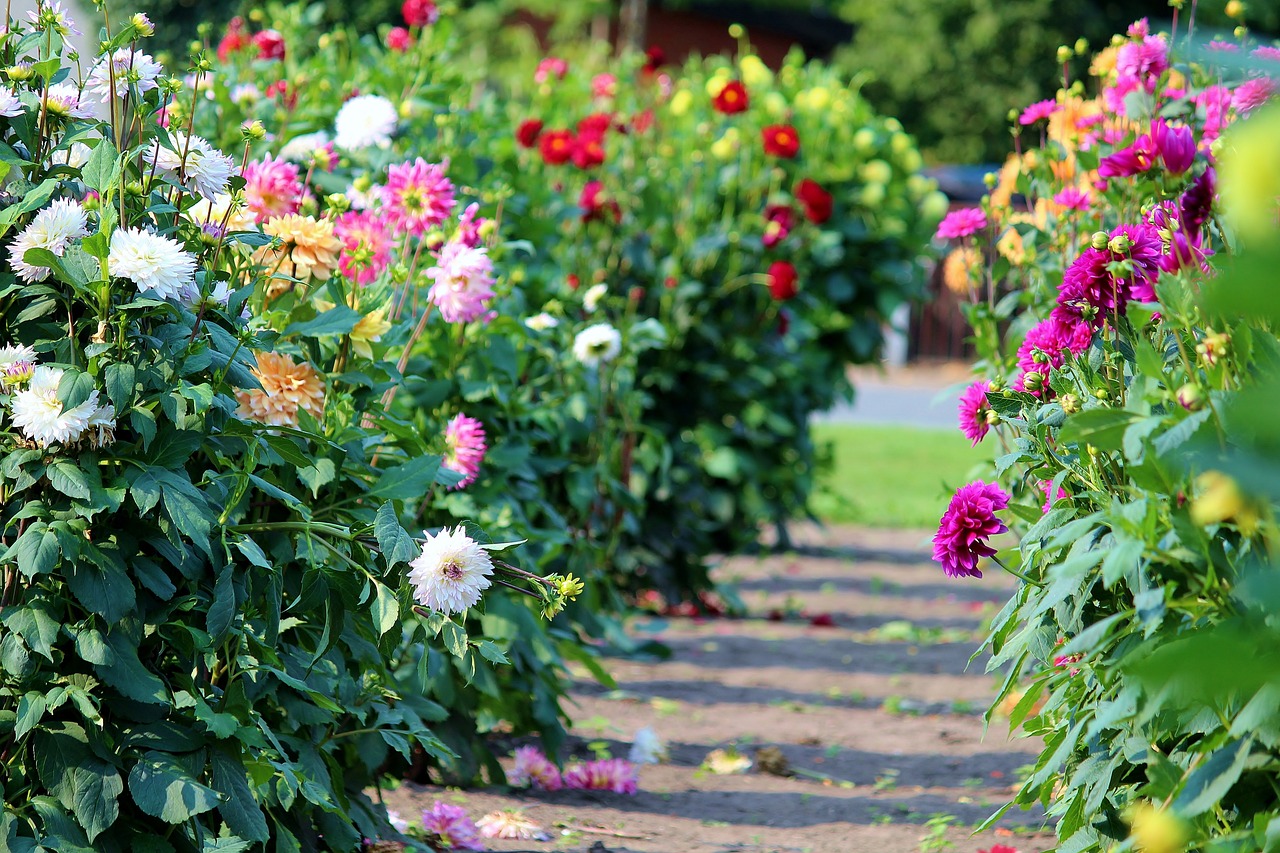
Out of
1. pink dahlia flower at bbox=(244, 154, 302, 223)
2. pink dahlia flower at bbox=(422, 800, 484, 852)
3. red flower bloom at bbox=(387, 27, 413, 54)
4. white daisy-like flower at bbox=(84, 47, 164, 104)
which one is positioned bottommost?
pink dahlia flower at bbox=(422, 800, 484, 852)

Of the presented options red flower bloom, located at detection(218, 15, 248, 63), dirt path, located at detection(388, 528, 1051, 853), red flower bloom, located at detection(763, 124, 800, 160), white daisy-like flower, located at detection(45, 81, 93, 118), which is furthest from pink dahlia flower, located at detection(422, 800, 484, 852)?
red flower bloom, located at detection(763, 124, 800, 160)

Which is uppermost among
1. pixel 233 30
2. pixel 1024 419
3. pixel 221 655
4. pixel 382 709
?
pixel 233 30

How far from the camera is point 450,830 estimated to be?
8.74 feet

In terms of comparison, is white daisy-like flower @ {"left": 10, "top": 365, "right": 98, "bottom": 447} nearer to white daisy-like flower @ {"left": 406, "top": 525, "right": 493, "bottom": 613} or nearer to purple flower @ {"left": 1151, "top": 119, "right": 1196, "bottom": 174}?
white daisy-like flower @ {"left": 406, "top": 525, "right": 493, "bottom": 613}

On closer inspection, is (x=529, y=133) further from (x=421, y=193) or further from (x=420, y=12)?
(x=421, y=193)

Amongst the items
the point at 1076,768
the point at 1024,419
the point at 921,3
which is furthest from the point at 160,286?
the point at 921,3

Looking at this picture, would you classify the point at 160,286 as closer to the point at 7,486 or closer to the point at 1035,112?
the point at 7,486

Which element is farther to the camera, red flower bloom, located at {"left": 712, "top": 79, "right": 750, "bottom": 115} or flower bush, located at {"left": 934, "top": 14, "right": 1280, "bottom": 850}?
red flower bloom, located at {"left": 712, "top": 79, "right": 750, "bottom": 115}

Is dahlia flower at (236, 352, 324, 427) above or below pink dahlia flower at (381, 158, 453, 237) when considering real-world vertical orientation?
below

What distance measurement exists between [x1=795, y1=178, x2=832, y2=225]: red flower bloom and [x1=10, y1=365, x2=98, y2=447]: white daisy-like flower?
4.00 m

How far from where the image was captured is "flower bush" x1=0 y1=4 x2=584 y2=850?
1769 millimetres

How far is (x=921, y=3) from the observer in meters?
28.0

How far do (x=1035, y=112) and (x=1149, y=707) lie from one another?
1.91 meters

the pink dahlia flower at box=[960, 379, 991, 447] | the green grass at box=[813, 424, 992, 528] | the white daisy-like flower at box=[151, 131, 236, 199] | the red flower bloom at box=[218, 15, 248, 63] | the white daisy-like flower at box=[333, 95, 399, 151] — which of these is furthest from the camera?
the green grass at box=[813, 424, 992, 528]
